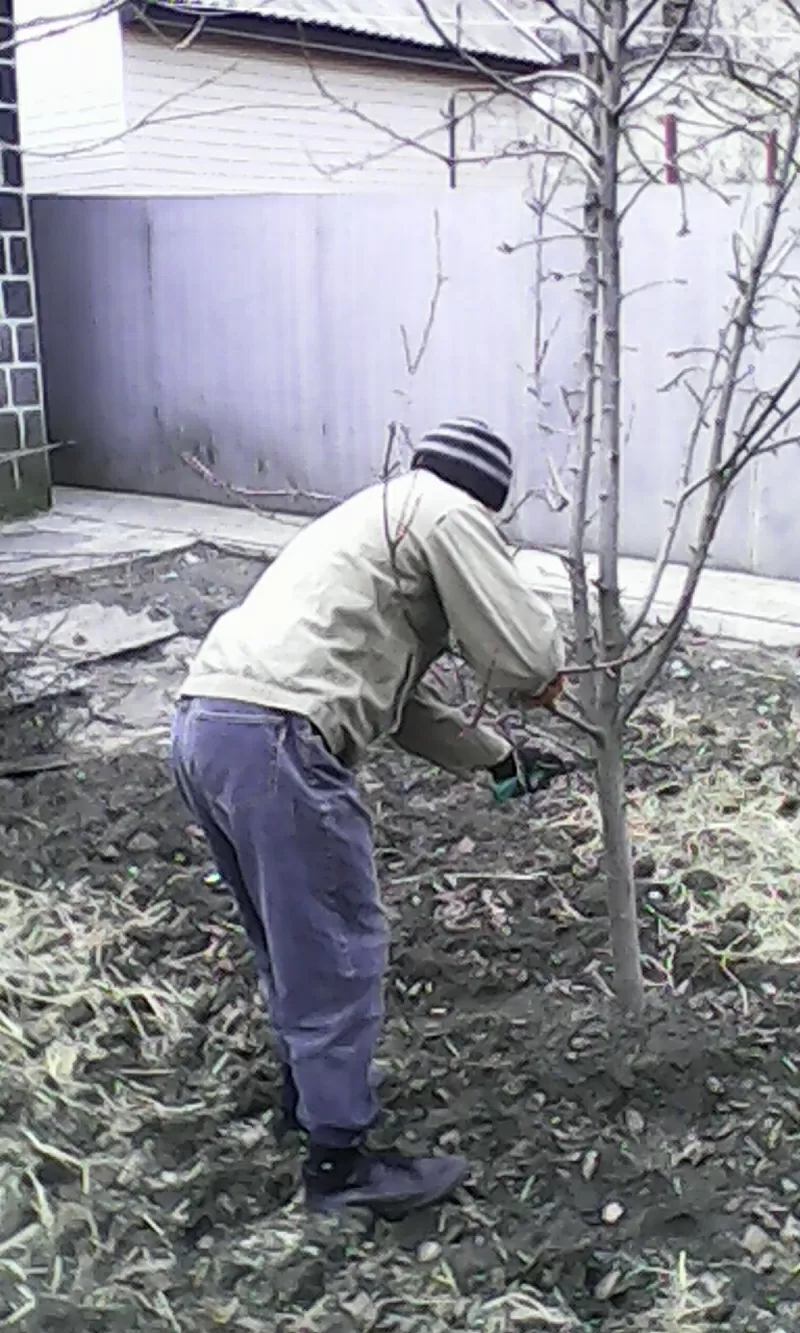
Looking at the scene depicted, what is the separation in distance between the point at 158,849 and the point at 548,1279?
86.3 inches

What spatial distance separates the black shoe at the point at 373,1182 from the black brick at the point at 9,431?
8237 mm

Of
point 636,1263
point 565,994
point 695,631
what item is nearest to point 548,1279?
point 636,1263

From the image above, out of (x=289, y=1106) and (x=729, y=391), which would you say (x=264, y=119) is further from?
(x=289, y=1106)

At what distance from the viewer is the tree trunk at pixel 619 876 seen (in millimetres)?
3283

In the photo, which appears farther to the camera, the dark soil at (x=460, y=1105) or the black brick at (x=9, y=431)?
the black brick at (x=9, y=431)

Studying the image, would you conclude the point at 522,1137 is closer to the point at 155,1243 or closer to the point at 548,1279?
the point at 548,1279

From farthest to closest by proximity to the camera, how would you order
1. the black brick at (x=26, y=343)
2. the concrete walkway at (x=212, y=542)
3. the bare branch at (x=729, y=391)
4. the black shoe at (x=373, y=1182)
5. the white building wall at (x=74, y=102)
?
the white building wall at (x=74, y=102)
the black brick at (x=26, y=343)
the concrete walkway at (x=212, y=542)
the black shoe at (x=373, y=1182)
the bare branch at (x=729, y=391)

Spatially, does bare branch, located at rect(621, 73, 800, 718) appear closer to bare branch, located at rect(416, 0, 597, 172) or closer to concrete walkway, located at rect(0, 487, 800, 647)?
bare branch, located at rect(416, 0, 597, 172)

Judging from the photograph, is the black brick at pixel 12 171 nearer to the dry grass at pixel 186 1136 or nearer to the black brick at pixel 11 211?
the black brick at pixel 11 211

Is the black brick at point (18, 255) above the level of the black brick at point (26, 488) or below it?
above

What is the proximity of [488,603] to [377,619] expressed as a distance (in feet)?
0.74

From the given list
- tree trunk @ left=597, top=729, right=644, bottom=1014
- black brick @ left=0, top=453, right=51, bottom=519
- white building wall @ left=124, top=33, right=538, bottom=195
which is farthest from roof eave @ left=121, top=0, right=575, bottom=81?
tree trunk @ left=597, top=729, right=644, bottom=1014

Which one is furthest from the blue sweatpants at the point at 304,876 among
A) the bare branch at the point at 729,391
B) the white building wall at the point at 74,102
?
the white building wall at the point at 74,102

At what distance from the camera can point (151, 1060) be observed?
3664 millimetres
